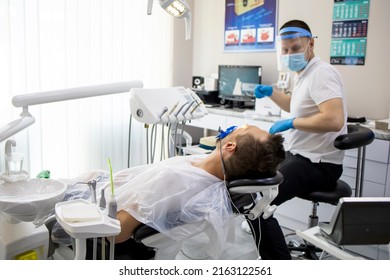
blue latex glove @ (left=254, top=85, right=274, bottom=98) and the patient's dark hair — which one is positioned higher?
blue latex glove @ (left=254, top=85, right=274, bottom=98)

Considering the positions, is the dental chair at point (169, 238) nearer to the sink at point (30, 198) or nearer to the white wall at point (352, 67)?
the sink at point (30, 198)

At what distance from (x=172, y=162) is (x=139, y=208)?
1.19 ft

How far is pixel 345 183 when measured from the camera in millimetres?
1975

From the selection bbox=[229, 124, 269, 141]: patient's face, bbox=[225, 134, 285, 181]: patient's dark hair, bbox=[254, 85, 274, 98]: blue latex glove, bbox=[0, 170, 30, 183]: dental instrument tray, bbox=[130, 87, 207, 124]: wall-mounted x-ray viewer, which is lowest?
bbox=[0, 170, 30, 183]: dental instrument tray

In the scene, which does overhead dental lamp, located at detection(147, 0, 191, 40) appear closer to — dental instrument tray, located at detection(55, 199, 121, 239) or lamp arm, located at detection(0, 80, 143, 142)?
lamp arm, located at detection(0, 80, 143, 142)

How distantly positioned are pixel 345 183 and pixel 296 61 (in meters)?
0.70

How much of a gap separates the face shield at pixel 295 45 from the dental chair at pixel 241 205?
0.98 m

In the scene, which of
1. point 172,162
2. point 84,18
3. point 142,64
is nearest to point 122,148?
point 142,64

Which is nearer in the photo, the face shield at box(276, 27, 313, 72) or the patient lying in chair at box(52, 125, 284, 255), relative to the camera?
the patient lying in chair at box(52, 125, 284, 255)

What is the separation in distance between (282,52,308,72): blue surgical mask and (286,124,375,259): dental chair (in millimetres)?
418

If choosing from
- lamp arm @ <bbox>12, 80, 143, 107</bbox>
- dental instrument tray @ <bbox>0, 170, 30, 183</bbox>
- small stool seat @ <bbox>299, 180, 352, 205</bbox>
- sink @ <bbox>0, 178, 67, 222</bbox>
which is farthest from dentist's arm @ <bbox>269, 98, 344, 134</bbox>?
dental instrument tray @ <bbox>0, 170, 30, 183</bbox>

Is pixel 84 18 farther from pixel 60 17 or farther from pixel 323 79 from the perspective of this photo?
pixel 323 79

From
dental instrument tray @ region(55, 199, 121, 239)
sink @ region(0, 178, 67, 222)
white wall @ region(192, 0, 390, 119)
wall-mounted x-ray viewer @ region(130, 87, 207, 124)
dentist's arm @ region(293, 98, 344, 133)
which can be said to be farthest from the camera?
white wall @ region(192, 0, 390, 119)

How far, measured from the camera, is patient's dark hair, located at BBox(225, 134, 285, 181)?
4.33 feet
